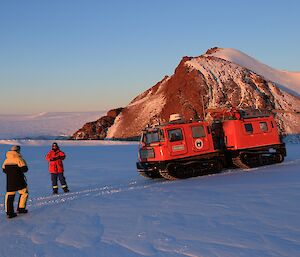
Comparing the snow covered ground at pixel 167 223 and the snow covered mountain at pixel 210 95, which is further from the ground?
the snow covered mountain at pixel 210 95

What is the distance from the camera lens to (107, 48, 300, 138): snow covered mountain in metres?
54.6

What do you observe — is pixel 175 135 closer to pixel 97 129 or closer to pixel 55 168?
pixel 55 168

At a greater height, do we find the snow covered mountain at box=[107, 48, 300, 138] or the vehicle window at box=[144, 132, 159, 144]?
the snow covered mountain at box=[107, 48, 300, 138]

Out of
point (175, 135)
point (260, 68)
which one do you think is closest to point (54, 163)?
point (175, 135)

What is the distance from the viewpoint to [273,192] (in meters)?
10.8

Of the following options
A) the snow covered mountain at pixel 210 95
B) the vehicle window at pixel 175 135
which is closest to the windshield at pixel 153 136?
the vehicle window at pixel 175 135

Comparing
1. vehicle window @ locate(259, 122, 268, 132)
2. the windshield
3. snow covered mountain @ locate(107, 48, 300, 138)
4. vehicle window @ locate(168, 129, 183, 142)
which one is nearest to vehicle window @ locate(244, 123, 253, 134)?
vehicle window @ locate(259, 122, 268, 132)

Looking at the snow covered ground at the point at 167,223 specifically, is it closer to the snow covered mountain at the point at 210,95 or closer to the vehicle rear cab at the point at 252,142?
the vehicle rear cab at the point at 252,142

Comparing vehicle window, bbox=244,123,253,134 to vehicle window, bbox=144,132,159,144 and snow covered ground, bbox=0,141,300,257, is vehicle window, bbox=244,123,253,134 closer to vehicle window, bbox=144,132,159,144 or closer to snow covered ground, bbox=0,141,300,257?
vehicle window, bbox=144,132,159,144

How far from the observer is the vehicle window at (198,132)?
55.2 ft

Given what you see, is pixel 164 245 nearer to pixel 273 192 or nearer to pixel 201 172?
pixel 273 192

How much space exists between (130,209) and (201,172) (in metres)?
7.51

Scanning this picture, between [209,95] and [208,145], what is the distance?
41.5m

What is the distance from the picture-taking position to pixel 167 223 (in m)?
8.02
